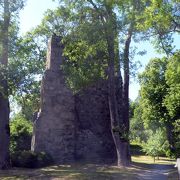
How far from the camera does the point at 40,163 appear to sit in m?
19.9

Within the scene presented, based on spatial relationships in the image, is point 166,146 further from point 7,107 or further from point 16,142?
point 7,107

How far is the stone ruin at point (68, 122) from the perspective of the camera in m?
22.5

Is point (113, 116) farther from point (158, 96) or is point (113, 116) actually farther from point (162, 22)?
point (158, 96)

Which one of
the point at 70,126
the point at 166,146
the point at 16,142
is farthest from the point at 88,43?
the point at 166,146

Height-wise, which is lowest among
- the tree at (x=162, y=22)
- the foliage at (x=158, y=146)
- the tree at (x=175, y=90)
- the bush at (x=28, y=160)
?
the bush at (x=28, y=160)

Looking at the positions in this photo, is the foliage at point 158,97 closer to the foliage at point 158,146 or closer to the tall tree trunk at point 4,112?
the foliage at point 158,146

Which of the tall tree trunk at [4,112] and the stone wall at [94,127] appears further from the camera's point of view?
the stone wall at [94,127]

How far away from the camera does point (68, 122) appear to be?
23.2 metres

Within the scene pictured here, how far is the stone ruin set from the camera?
22.5 m

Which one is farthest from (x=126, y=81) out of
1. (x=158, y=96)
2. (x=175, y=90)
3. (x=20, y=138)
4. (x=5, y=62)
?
(x=158, y=96)

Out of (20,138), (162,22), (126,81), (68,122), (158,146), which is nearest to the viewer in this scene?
(162,22)

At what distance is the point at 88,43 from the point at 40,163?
7.30 metres

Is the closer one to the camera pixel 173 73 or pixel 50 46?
pixel 173 73

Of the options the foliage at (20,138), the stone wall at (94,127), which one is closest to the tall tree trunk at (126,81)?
the stone wall at (94,127)
